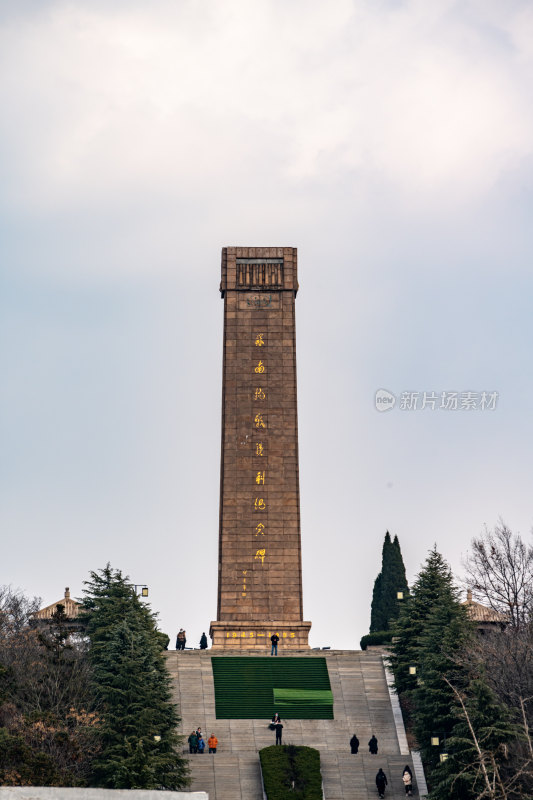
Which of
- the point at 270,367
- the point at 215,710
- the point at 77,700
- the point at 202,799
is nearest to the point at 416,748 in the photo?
the point at 215,710

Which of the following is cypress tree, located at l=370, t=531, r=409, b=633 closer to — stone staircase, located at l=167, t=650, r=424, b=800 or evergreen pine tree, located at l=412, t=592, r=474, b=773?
stone staircase, located at l=167, t=650, r=424, b=800

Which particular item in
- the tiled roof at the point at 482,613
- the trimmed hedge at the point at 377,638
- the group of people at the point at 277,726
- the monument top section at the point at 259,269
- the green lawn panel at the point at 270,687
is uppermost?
the monument top section at the point at 259,269

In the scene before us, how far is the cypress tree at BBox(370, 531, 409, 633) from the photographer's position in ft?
188

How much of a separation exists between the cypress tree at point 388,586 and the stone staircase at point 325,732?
9521mm

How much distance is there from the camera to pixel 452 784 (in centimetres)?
3256

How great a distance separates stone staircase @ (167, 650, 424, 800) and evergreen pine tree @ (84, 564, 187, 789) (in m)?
1.66

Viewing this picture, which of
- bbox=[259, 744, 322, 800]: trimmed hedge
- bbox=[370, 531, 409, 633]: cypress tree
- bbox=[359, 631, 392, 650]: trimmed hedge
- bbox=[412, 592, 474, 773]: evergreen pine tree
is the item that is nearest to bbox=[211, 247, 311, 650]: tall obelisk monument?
bbox=[359, 631, 392, 650]: trimmed hedge

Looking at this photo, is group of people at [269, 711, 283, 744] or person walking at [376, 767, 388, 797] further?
group of people at [269, 711, 283, 744]

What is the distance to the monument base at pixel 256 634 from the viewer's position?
5284 cm

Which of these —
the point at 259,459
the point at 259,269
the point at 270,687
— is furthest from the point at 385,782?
the point at 259,269

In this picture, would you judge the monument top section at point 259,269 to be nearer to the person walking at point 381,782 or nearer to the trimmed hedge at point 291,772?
the trimmed hedge at point 291,772

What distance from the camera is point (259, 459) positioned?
55.4 m

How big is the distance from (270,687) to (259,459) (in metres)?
12.8

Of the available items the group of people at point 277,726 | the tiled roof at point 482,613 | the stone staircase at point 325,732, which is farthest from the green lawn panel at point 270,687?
the tiled roof at point 482,613
